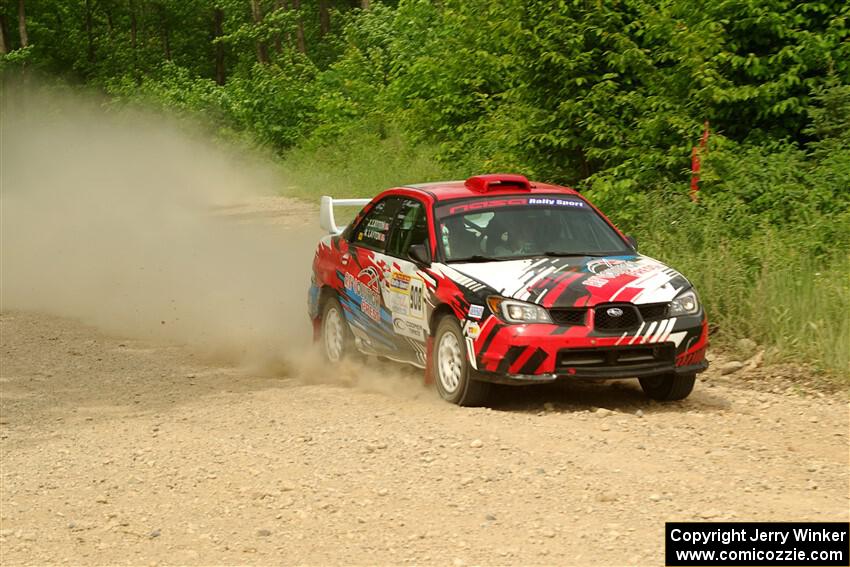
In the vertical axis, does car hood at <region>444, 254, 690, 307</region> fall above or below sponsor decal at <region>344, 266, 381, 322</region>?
above

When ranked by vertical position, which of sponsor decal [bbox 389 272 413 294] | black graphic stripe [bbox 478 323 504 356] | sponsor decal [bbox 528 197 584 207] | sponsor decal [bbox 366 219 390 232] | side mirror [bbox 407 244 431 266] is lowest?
black graphic stripe [bbox 478 323 504 356]

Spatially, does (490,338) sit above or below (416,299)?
below

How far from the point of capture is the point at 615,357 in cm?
937

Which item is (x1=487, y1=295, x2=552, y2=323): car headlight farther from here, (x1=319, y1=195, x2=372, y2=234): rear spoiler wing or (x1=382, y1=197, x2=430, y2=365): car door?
(x1=319, y1=195, x2=372, y2=234): rear spoiler wing

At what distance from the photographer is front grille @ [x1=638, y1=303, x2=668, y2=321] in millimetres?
9406

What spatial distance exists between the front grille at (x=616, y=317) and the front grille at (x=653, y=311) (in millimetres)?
77

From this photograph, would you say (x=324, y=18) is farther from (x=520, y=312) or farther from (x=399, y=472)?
(x=399, y=472)

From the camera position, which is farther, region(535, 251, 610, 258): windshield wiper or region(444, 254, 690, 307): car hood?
region(535, 251, 610, 258): windshield wiper

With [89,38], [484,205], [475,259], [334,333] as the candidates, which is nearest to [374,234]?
[334,333]

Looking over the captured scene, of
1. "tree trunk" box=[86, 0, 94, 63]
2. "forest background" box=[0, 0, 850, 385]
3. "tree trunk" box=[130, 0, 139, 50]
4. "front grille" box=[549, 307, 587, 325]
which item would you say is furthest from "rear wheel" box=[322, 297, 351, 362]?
"tree trunk" box=[130, 0, 139, 50]

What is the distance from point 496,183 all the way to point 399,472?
3695 mm

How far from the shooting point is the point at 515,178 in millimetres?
10969

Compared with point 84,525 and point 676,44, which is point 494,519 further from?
point 676,44

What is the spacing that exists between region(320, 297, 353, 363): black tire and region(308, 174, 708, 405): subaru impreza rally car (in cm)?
2
